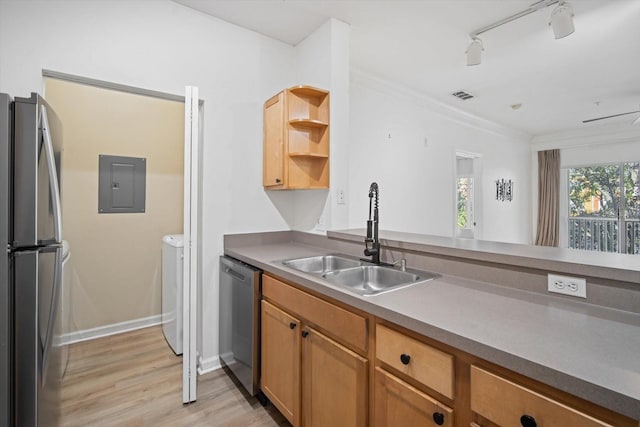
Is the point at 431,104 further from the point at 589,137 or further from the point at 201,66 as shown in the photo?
the point at 589,137

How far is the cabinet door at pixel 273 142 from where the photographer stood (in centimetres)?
236

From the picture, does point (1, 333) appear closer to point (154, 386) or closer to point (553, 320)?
point (154, 386)

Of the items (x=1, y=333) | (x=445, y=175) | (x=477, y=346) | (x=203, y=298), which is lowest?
(x=203, y=298)

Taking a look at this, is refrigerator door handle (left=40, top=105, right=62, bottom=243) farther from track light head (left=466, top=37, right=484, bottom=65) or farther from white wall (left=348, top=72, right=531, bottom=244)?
track light head (left=466, top=37, right=484, bottom=65)

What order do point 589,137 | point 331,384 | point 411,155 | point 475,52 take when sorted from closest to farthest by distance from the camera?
point 331,384 → point 475,52 → point 411,155 → point 589,137

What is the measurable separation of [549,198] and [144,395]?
723 cm

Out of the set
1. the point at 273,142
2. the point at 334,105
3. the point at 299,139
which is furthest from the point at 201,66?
the point at 334,105

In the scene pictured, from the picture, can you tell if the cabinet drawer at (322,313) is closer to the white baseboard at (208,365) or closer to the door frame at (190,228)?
the door frame at (190,228)

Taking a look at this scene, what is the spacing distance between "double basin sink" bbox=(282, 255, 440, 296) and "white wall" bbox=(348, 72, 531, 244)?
1193 millimetres

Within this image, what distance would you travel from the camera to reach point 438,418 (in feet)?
3.17

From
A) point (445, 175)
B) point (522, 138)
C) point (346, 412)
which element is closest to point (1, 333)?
point (346, 412)

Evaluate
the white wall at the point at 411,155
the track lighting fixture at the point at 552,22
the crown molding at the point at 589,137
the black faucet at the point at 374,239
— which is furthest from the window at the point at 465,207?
the black faucet at the point at 374,239

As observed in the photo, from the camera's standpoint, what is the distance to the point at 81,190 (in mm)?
2844

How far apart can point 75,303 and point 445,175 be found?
179 inches
